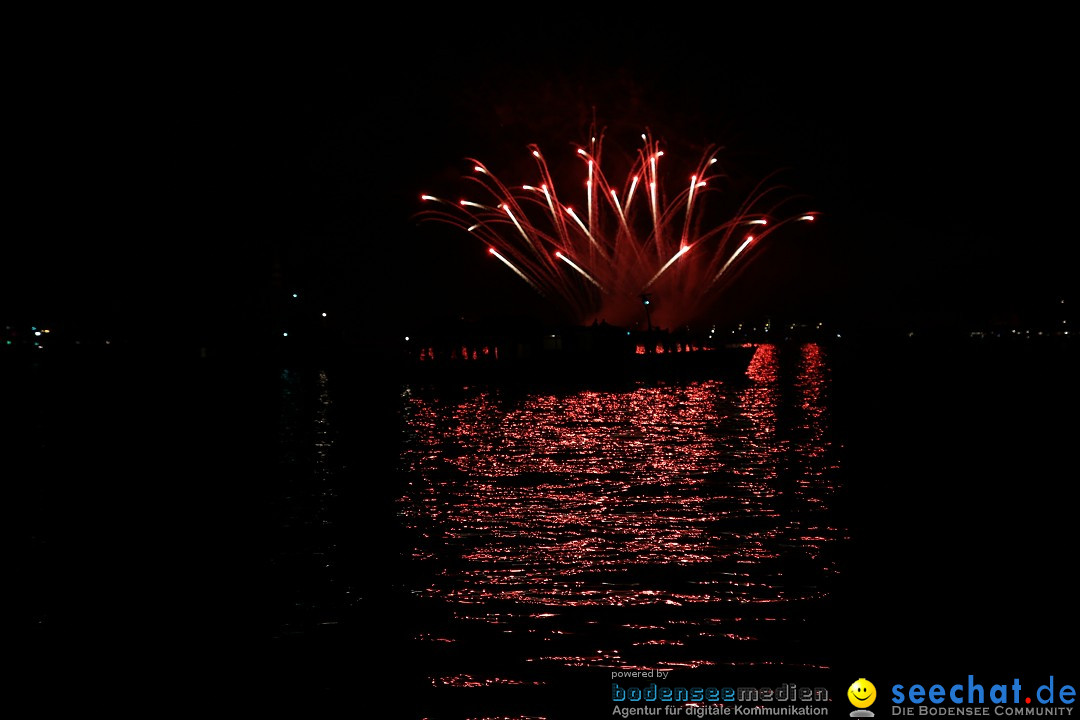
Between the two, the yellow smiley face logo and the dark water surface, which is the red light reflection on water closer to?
the dark water surface

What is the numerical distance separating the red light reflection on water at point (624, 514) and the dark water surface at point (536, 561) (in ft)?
0.22

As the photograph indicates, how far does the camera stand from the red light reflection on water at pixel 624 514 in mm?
10500

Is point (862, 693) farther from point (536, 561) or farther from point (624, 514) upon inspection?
point (624, 514)

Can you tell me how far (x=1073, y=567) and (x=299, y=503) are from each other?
1199cm

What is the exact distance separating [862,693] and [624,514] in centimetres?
671

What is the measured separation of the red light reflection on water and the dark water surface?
68mm

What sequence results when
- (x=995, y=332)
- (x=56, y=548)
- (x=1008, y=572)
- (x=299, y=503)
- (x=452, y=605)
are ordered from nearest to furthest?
(x=452, y=605)
(x=1008, y=572)
(x=56, y=548)
(x=299, y=503)
(x=995, y=332)

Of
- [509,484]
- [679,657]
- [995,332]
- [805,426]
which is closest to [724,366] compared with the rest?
[805,426]

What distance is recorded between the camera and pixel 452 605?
33.4 feet

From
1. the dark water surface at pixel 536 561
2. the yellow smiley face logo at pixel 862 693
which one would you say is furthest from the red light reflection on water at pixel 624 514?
the yellow smiley face logo at pixel 862 693

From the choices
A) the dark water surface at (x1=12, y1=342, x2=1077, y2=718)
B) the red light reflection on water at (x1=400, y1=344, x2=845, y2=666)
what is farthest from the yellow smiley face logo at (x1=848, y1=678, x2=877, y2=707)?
the red light reflection on water at (x1=400, y1=344, x2=845, y2=666)

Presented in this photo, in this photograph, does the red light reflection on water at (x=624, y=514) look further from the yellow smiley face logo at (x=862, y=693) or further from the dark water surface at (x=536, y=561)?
the yellow smiley face logo at (x=862, y=693)

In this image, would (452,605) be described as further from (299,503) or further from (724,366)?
(724,366)

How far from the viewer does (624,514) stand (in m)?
14.4
